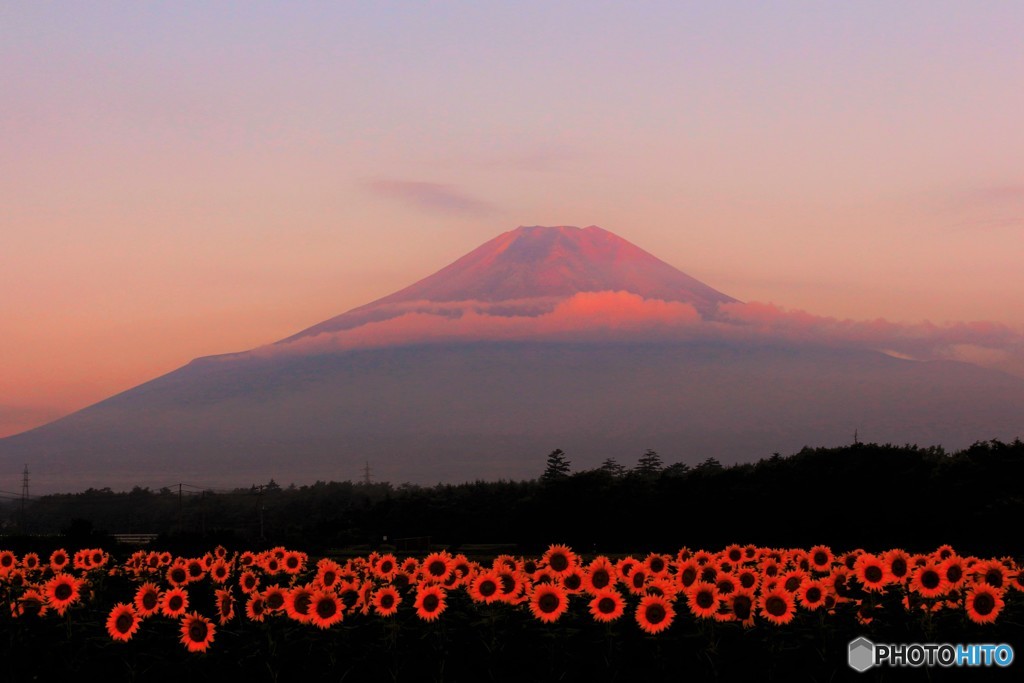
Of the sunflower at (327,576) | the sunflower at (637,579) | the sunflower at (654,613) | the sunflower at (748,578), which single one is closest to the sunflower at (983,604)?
the sunflower at (748,578)

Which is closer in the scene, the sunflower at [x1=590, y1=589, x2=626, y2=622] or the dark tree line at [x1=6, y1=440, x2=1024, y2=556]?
the sunflower at [x1=590, y1=589, x2=626, y2=622]

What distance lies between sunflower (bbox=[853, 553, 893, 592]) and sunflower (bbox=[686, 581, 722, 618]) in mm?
1850

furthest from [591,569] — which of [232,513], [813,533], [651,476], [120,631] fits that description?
[232,513]

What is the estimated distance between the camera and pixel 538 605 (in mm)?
16188

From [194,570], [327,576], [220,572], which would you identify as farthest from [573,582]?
[194,570]

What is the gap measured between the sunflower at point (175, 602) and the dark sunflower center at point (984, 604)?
975 cm

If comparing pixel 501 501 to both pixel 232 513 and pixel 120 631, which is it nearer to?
pixel 120 631

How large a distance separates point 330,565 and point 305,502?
5223 inches

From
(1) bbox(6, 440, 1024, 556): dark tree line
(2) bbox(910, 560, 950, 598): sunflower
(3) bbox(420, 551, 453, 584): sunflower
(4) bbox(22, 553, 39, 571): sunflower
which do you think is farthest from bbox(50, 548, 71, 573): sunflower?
(1) bbox(6, 440, 1024, 556): dark tree line

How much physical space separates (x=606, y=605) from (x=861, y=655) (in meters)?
2.98

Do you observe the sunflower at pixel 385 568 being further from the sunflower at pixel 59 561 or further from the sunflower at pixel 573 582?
the sunflower at pixel 59 561

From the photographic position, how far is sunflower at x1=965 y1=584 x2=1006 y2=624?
15648 millimetres

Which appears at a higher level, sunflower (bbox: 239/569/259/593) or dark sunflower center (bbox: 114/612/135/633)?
sunflower (bbox: 239/569/259/593)

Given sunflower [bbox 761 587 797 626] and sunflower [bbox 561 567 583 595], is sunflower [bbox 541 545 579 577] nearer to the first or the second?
sunflower [bbox 561 567 583 595]
